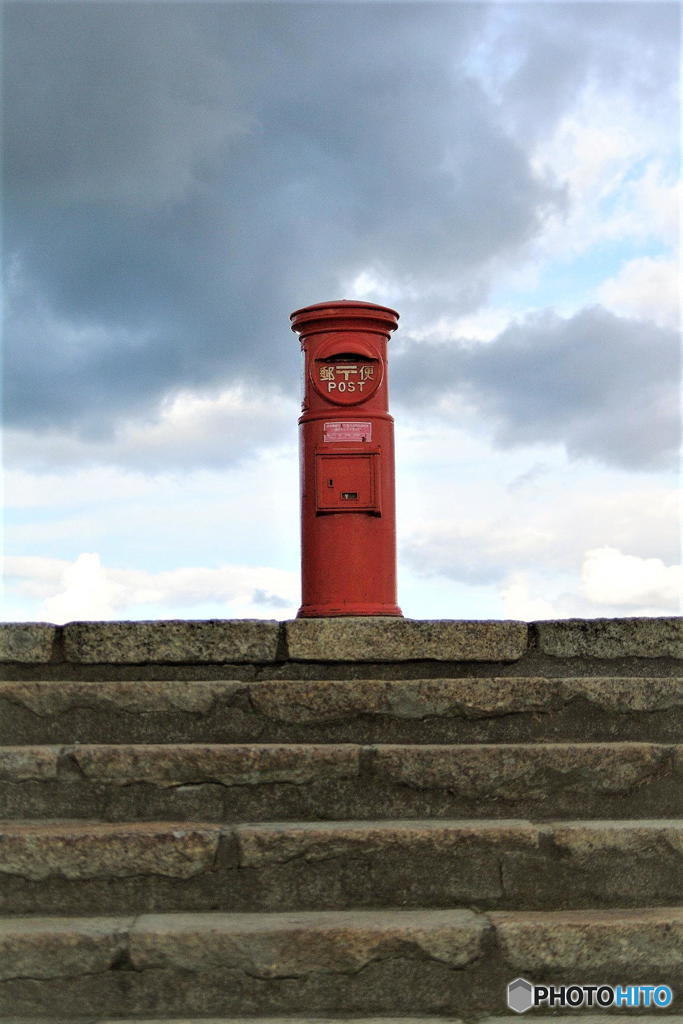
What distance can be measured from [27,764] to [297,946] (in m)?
1.31

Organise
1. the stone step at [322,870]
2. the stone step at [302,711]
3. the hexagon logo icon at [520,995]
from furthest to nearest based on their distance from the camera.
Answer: the stone step at [302,711] → the stone step at [322,870] → the hexagon logo icon at [520,995]

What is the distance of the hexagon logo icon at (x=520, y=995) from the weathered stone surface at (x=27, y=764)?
179 cm

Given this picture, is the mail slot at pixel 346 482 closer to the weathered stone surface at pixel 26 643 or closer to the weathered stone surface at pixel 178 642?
the weathered stone surface at pixel 178 642

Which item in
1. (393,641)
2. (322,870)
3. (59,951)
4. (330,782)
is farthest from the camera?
(393,641)

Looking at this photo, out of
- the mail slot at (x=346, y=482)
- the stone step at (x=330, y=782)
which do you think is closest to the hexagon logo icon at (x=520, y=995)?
the stone step at (x=330, y=782)

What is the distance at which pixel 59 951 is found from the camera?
12.0 feet

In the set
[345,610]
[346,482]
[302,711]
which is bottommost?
[302,711]

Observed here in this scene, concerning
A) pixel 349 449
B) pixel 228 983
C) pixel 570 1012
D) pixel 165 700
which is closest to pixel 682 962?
pixel 570 1012

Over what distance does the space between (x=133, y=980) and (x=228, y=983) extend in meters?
0.29

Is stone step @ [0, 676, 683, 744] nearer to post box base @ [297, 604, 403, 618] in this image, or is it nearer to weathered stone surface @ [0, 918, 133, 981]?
weathered stone surface @ [0, 918, 133, 981]

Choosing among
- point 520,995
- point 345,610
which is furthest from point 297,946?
point 345,610

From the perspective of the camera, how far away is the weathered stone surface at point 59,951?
3648 mm

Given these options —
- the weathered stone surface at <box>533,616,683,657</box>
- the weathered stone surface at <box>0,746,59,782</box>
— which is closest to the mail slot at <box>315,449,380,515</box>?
the weathered stone surface at <box>533,616,683,657</box>

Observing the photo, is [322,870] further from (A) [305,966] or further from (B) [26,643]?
(B) [26,643]
